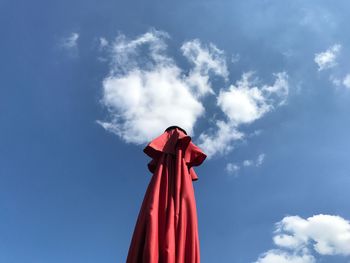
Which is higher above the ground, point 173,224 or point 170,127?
point 170,127

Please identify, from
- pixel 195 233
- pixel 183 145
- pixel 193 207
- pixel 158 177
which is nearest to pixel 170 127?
pixel 183 145

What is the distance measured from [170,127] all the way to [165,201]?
1345 millimetres

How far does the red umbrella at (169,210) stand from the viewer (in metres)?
3.63

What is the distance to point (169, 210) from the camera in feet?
12.9

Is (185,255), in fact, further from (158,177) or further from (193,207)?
(158,177)

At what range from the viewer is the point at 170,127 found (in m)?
5.11

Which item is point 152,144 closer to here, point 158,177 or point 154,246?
point 158,177

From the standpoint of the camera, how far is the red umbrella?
3627mm

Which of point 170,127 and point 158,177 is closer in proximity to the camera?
point 158,177

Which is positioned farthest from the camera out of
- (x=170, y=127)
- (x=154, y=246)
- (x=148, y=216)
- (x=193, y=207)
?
(x=170, y=127)

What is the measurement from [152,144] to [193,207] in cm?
106

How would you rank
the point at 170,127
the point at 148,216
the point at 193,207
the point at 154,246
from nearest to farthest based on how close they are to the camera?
the point at 154,246 < the point at 148,216 < the point at 193,207 < the point at 170,127

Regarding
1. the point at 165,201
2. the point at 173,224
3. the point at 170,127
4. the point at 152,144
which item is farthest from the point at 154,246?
the point at 170,127

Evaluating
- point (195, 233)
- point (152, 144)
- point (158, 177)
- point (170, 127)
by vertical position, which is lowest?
point (195, 233)
